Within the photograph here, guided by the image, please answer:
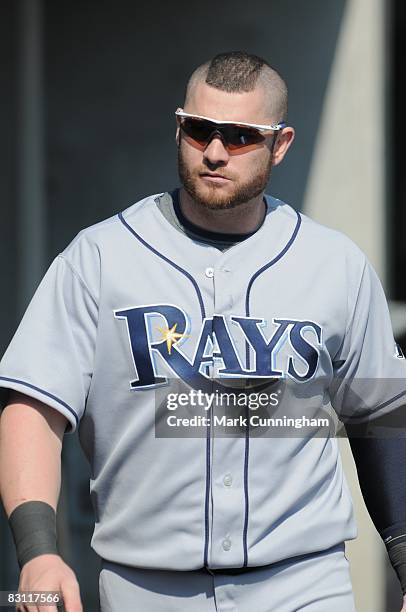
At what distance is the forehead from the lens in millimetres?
2845

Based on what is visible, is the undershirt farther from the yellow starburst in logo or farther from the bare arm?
the bare arm

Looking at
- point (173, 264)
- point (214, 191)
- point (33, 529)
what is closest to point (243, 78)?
point (214, 191)

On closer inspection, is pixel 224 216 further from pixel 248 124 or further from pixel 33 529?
pixel 33 529

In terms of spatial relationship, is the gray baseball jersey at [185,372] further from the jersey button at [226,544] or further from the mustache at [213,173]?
the mustache at [213,173]

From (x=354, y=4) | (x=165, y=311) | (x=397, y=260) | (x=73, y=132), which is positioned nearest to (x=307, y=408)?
(x=165, y=311)

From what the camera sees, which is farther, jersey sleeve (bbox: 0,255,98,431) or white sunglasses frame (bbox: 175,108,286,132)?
white sunglasses frame (bbox: 175,108,286,132)

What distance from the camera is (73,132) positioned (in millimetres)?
5664

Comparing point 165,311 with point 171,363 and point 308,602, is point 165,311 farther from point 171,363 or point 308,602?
point 308,602

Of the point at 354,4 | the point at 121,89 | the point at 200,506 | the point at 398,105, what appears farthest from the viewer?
the point at 398,105

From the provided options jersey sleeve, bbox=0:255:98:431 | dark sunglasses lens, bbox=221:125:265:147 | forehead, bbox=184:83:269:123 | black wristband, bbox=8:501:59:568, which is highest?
forehead, bbox=184:83:269:123

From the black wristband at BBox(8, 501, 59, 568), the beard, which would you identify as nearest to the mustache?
the beard

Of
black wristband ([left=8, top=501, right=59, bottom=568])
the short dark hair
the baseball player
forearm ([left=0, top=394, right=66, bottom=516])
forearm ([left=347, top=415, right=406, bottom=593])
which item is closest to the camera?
black wristband ([left=8, top=501, right=59, bottom=568])

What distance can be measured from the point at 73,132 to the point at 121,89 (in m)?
0.30

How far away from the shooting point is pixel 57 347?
275 centimetres
